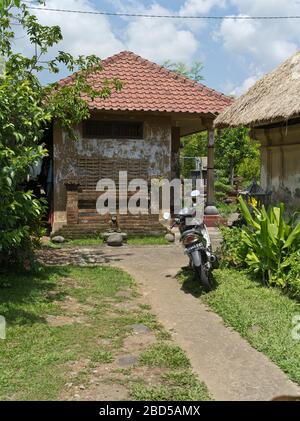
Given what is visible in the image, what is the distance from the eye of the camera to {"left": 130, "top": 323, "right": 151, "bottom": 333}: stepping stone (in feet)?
17.4

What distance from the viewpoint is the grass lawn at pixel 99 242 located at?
1122cm

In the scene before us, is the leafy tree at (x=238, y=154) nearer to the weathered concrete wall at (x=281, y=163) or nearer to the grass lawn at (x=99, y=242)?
the grass lawn at (x=99, y=242)

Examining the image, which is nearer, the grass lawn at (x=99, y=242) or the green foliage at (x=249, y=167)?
the grass lawn at (x=99, y=242)

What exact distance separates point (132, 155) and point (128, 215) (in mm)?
1664

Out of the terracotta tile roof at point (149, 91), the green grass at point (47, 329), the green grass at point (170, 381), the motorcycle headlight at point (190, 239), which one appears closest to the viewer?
the green grass at point (170, 381)

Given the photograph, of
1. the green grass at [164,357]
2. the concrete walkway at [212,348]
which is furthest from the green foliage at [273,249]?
the green grass at [164,357]

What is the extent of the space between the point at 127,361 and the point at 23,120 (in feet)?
12.9

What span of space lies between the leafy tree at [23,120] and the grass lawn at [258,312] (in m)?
2.54

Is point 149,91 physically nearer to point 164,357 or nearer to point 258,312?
point 258,312

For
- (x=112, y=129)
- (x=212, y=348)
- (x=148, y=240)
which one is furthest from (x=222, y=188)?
(x=212, y=348)

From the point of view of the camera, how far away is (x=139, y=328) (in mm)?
5383

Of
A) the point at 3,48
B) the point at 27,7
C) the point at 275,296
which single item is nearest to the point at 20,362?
the point at 275,296

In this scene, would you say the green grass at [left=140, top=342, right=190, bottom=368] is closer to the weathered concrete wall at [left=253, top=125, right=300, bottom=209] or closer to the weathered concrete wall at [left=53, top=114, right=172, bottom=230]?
the weathered concrete wall at [left=253, top=125, right=300, bottom=209]
